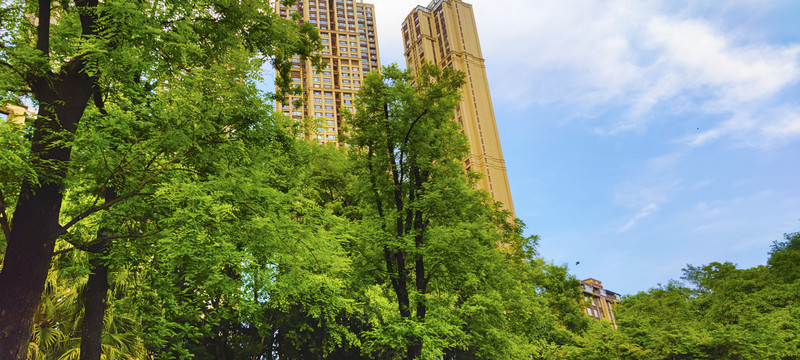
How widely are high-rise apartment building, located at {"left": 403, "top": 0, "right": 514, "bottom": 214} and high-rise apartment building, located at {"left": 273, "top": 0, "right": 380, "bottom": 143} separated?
39.1 ft

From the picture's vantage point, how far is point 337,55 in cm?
11444

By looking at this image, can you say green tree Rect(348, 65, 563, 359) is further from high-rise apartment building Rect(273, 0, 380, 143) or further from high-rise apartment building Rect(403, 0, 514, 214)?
high-rise apartment building Rect(273, 0, 380, 143)

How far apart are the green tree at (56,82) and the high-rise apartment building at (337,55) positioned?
93310 millimetres

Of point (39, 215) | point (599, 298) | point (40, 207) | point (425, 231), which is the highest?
point (599, 298)

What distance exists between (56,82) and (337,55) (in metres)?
111

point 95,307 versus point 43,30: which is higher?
point 43,30

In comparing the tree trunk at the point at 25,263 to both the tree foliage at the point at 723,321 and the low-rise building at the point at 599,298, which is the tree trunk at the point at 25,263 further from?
the low-rise building at the point at 599,298

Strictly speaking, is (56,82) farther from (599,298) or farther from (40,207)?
(599,298)

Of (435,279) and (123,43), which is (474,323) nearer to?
(435,279)

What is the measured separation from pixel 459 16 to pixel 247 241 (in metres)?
111

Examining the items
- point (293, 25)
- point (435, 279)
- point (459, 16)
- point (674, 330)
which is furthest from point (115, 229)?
point (459, 16)

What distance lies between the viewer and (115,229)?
31.8 ft

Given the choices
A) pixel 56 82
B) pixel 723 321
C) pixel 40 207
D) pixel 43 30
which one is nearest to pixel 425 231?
pixel 40 207

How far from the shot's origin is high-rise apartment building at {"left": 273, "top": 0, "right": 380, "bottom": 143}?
345 feet
